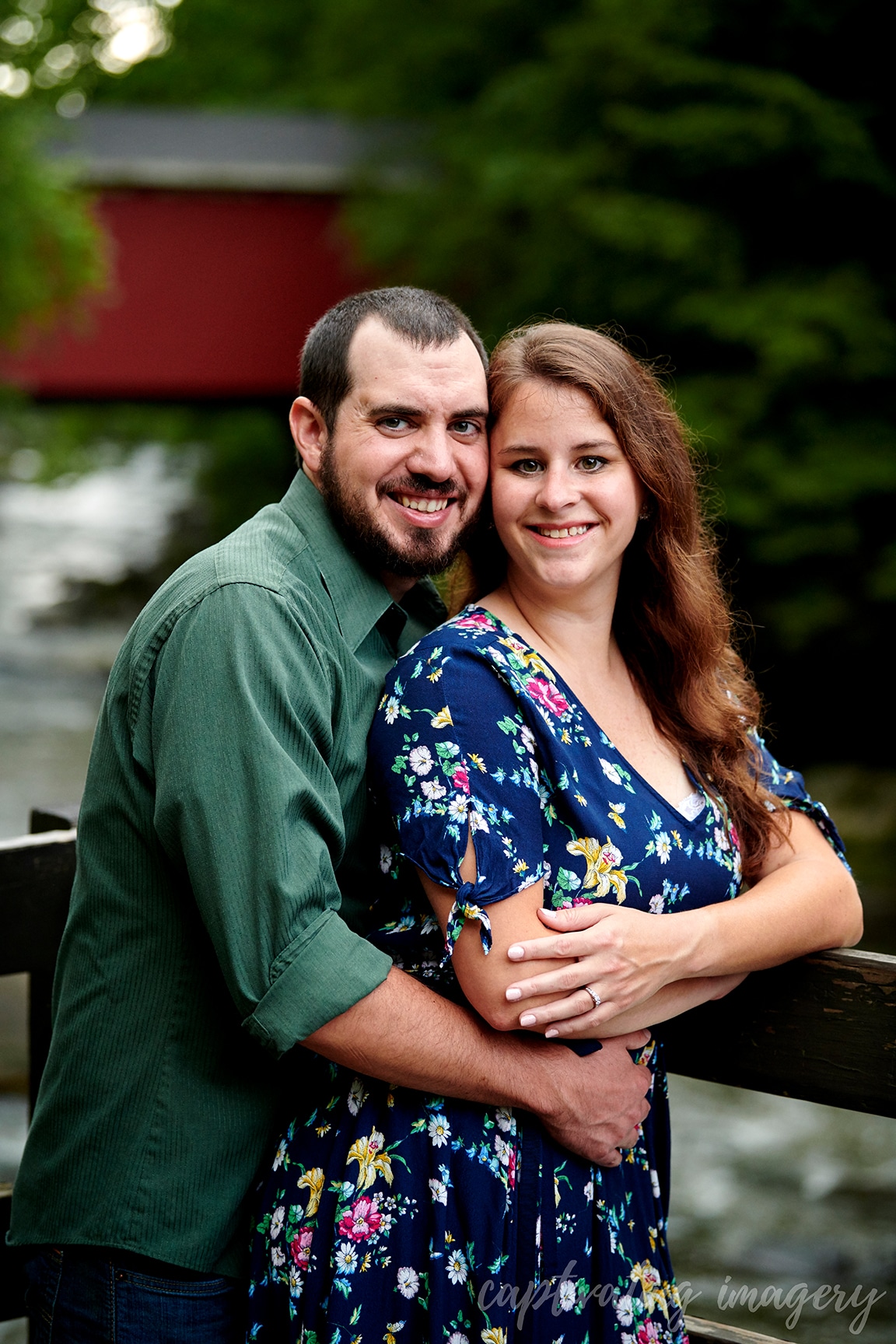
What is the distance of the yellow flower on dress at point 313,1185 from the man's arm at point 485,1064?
169 mm

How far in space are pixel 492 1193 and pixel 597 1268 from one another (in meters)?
0.20

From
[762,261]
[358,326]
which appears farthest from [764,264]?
[358,326]

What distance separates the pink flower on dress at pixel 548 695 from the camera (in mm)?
1752

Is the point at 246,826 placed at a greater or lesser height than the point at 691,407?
lesser

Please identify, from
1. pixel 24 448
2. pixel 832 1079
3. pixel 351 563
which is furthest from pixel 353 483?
pixel 24 448

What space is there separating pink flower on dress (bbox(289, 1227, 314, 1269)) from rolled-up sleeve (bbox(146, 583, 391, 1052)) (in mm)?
282

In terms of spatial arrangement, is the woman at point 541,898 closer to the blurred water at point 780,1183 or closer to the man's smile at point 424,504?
the man's smile at point 424,504

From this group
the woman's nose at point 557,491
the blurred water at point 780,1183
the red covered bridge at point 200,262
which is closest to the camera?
the woman's nose at point 557,491

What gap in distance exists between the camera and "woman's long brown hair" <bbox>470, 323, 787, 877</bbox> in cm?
190

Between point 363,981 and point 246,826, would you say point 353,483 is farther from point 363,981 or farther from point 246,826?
point 363,981

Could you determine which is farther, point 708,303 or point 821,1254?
point 708,303

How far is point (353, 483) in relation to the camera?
1.93 metres

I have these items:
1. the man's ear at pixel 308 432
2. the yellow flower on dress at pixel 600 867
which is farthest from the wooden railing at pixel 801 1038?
the man's ear at pixel 308 432

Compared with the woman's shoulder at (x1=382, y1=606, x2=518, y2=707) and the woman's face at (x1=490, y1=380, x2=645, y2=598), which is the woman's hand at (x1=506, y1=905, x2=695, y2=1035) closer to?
the woman's shoulder at (x1=382, y1=606, x2=518, y2=707)
